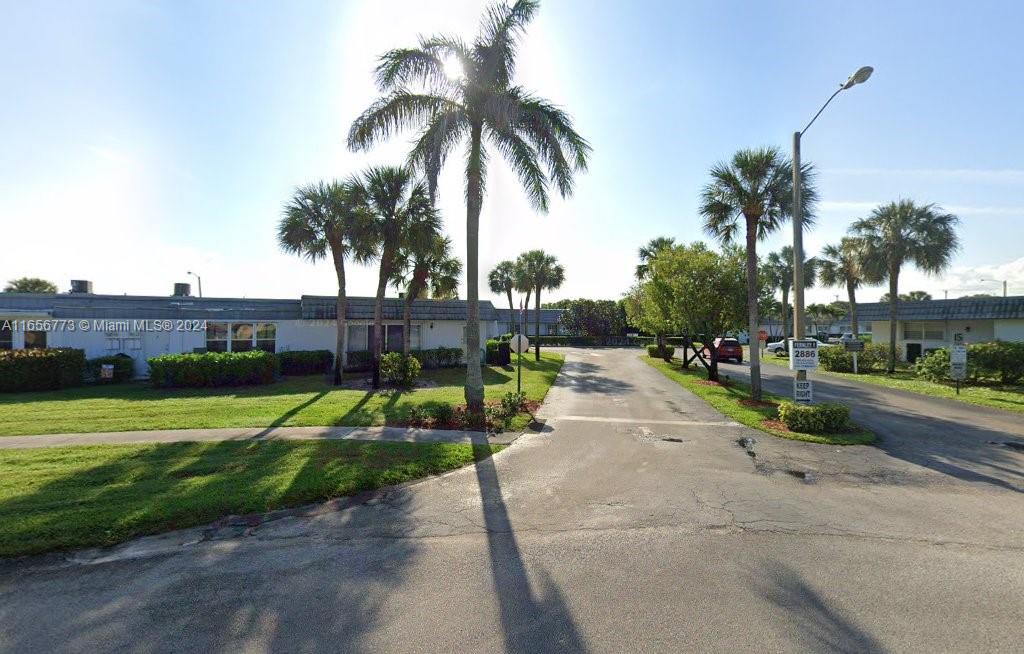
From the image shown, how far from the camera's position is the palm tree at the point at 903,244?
23.7 m

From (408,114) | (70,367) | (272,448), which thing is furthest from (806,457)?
(70,367)

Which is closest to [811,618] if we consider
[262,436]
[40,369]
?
[262,436]

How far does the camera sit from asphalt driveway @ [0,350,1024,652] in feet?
11.1

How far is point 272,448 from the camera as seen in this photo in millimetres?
8398

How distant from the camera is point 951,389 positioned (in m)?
17.3

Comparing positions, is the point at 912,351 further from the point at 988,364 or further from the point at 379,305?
the point at 379,305

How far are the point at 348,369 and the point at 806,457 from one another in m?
20.3

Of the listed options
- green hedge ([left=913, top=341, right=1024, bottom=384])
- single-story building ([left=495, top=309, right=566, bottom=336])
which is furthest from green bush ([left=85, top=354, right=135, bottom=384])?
single-story building ([left=495, top=309, right=566, bottom=336])

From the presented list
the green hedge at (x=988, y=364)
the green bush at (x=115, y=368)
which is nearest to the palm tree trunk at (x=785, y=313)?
the green hedge at (x=988, y=364)

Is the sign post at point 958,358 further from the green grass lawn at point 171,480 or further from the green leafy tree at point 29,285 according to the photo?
the green leafy tree at point 29,285

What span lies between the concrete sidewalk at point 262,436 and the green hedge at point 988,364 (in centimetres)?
2062

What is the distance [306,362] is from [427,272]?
7413 mm

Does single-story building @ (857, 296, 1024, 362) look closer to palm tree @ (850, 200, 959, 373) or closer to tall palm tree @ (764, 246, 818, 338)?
palm tree @ (850, 200, 959, 373)

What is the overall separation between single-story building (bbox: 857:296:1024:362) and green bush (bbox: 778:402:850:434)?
21065 mm
